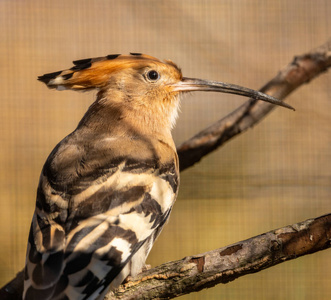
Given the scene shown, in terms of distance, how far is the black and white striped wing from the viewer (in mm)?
1152

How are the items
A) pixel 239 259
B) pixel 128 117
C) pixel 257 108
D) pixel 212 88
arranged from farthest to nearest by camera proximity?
pixel 257 108
pixel 212 88
pixel 128 117
pixel 239 259

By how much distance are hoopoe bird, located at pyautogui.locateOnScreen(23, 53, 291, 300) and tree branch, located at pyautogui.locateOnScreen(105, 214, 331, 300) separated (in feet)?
0.34

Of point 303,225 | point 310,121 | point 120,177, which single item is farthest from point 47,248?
point 310,121

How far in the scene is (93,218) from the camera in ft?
4.07

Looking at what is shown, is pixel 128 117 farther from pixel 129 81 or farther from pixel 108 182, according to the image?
pixel 108 182

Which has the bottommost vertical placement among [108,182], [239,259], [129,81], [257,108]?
[239,259]

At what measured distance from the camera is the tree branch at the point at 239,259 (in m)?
1.24

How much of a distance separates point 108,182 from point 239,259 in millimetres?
358

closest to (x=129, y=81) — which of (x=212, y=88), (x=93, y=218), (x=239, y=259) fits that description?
(x=212, y=88)

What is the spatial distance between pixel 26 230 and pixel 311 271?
1.32m

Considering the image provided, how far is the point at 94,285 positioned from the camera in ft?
3.80

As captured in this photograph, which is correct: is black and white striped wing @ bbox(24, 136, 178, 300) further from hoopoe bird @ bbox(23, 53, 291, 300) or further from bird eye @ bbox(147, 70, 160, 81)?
bird eye @ bbox(147, 70, 160, 81)

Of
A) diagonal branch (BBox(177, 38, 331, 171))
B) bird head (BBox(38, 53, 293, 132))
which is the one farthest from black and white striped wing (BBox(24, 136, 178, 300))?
diagonal branch (BBox(177, 38, 331, 171))

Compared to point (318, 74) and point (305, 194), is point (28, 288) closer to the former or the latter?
point (318, 74)
